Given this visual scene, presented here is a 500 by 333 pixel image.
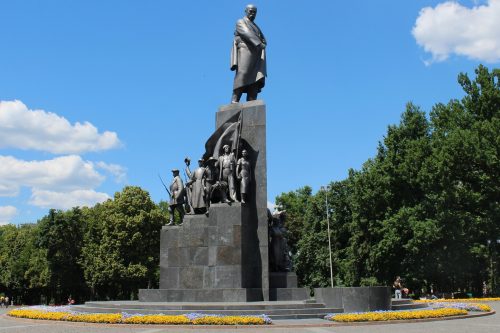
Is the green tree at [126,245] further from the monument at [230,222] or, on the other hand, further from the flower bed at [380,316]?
the flower bed at [380,316]

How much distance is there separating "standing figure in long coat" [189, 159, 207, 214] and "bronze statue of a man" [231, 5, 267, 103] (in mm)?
3547

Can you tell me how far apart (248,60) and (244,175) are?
17.4ft

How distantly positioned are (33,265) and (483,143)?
45.5 metres

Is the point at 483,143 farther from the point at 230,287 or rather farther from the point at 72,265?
the point at 72,265

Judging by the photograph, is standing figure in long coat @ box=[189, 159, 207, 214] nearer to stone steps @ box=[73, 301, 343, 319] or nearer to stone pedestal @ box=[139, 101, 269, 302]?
stone pedestal @ box=[139, 101, 269, 302]

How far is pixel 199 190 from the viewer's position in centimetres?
2059

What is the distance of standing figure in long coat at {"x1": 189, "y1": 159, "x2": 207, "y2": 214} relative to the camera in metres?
20.4

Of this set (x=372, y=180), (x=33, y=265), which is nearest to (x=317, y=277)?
(x=372, y=180)

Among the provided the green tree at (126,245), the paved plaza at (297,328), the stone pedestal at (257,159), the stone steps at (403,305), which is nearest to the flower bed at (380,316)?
the paved plaza at (297,328)

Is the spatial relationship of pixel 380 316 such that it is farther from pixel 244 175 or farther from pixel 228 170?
pixel 228 170

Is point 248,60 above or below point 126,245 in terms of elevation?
above

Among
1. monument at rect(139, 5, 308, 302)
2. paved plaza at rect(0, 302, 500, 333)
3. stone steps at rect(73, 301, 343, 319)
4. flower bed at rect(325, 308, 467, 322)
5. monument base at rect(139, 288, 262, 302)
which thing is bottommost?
paved plaza at rect(0, 302, 500, 333)


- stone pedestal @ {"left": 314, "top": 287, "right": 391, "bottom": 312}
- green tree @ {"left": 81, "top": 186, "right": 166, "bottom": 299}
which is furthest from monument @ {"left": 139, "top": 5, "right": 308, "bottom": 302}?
green tree @ {"left": 81, "top": 186, "right": 166, "bottom": 299}


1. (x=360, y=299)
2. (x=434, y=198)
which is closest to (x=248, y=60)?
(x=360, y=299)
